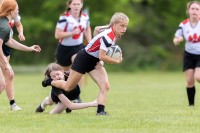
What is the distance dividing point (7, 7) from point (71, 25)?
355cm

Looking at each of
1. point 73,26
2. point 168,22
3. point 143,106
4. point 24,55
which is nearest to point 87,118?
point 143,106

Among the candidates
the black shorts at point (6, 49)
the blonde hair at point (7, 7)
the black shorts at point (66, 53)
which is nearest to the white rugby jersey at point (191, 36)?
the black shorts at point (66, 53)

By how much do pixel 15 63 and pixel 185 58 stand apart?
2369cm

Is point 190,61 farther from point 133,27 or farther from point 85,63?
point 133,27

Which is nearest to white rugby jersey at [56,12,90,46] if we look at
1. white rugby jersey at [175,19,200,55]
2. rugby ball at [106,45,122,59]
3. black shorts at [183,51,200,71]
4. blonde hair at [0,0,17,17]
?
white rugby jersey at [175,19,200,55]

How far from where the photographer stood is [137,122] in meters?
9.29

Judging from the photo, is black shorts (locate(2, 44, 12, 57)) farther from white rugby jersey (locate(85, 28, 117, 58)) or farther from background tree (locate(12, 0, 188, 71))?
background tree (locate(12, 0, 188, 71))

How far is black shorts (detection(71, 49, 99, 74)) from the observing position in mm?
10125

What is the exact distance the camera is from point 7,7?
33.3 ft

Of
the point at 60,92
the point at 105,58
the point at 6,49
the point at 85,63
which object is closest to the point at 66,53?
the point at 6,49

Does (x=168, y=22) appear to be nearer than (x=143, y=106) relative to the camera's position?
No

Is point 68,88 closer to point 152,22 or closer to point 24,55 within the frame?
point 24,55

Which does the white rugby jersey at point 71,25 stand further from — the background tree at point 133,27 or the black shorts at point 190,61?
the background tree at point 133,27

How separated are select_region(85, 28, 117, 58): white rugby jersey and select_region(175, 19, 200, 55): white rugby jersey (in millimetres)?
2803
